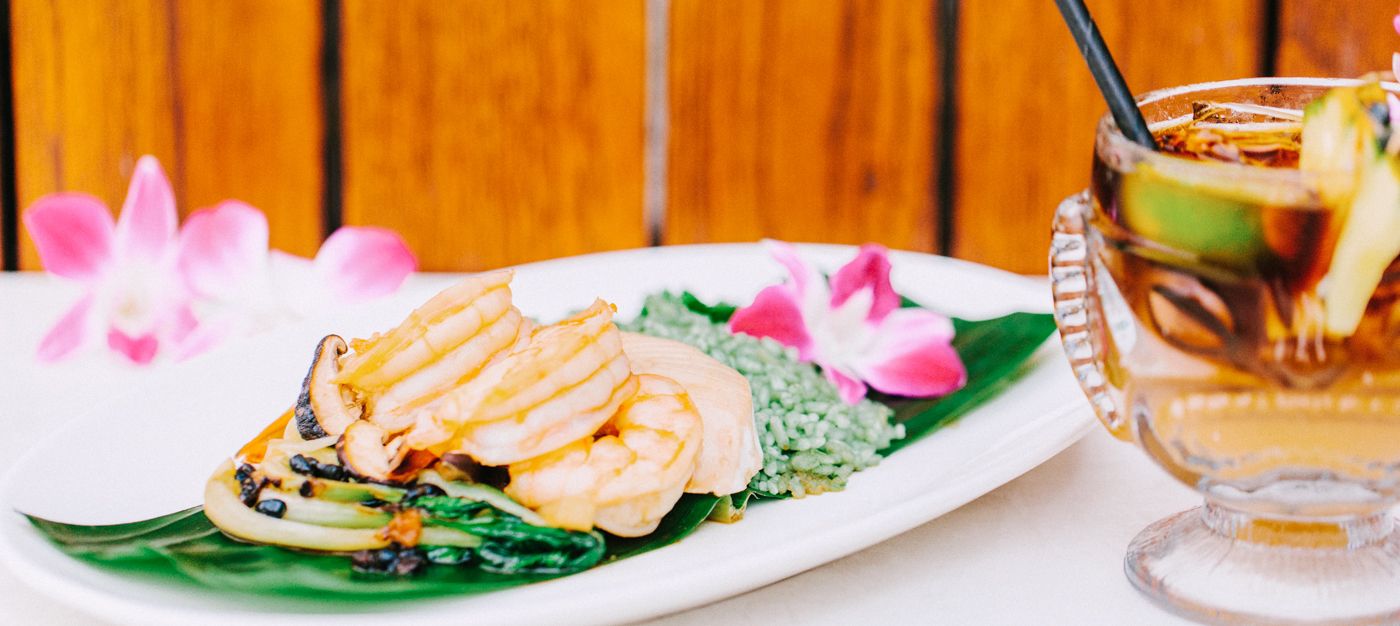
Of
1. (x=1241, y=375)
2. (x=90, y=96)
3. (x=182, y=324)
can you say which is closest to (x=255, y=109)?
(x=90, y=96)

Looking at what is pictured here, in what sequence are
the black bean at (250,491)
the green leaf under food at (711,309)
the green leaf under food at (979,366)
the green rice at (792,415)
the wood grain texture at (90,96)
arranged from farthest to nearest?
the wood grain texture at (90,96), the green leaf under food at (711,309), the green leaf under food at (979,366), the green rice at (792,415), the black bean at (250,491)

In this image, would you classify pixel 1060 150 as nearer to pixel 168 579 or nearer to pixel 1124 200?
pixel 1124 200

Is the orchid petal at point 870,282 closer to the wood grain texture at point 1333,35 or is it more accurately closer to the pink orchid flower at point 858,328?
the pink orchid flower at point 858,328

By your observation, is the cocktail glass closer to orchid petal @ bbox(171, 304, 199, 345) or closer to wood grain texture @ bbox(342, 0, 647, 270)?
orchid petal @ bbox(171, 304, 199, 345)

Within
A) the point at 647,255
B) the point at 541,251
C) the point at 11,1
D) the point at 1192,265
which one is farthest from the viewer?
the point at 541,251

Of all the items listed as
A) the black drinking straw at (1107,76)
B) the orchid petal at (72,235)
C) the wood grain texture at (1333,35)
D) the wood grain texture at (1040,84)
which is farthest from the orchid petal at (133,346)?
the wood grain texture at (1333,35)

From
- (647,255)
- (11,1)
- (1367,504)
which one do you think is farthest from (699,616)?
(11,1)
